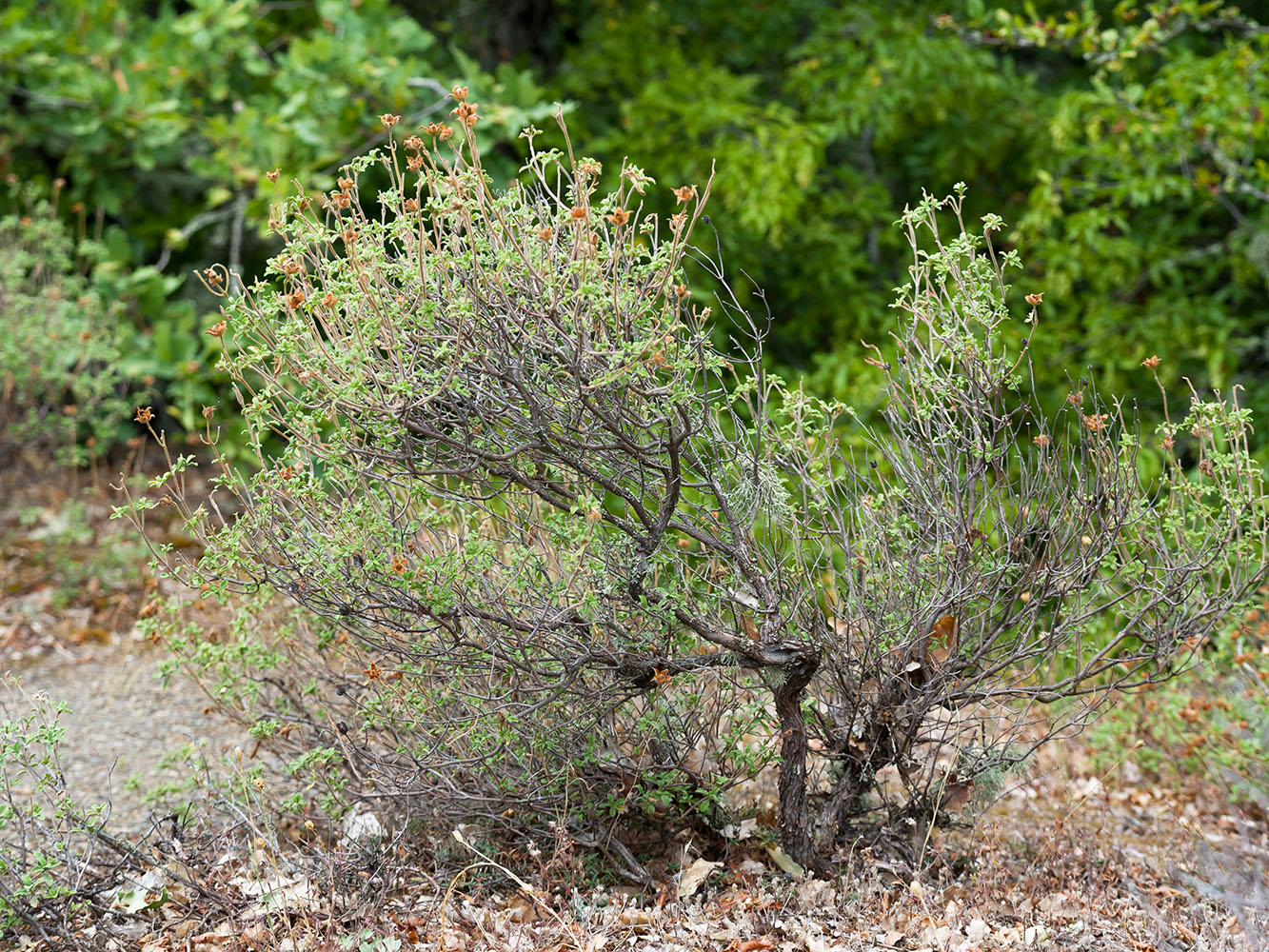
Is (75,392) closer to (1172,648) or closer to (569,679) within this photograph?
(569,679)

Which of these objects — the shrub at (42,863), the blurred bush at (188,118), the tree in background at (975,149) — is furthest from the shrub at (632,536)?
the blurred bush at (188,118)

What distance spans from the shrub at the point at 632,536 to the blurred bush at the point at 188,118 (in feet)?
9.97

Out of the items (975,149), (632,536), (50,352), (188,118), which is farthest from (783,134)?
(632,536)

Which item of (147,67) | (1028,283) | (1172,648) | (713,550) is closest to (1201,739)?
(1172,648)

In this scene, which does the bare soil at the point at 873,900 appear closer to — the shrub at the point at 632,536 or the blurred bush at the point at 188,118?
the shrub at the point at 632,536

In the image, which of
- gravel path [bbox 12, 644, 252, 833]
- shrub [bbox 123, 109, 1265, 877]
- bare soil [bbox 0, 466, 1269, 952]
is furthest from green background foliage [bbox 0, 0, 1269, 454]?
shrub [bbox 123, 109, 1265, 877]

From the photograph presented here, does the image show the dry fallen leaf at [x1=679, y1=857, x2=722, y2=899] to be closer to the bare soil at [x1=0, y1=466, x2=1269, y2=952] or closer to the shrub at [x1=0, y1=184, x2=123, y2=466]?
the bare soil at [x1=0, y1=466, x2=1269, y2=952]

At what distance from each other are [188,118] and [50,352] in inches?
64.6

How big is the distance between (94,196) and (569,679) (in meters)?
5.55

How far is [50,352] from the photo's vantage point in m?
5.57

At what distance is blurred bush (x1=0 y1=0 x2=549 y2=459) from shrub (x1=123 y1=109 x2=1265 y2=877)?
3.04 metres

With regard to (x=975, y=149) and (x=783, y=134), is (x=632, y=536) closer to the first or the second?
(x=783, y=134)

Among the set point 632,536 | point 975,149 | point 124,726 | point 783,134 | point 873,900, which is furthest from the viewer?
point 975,149

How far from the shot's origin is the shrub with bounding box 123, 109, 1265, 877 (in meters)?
2.31
